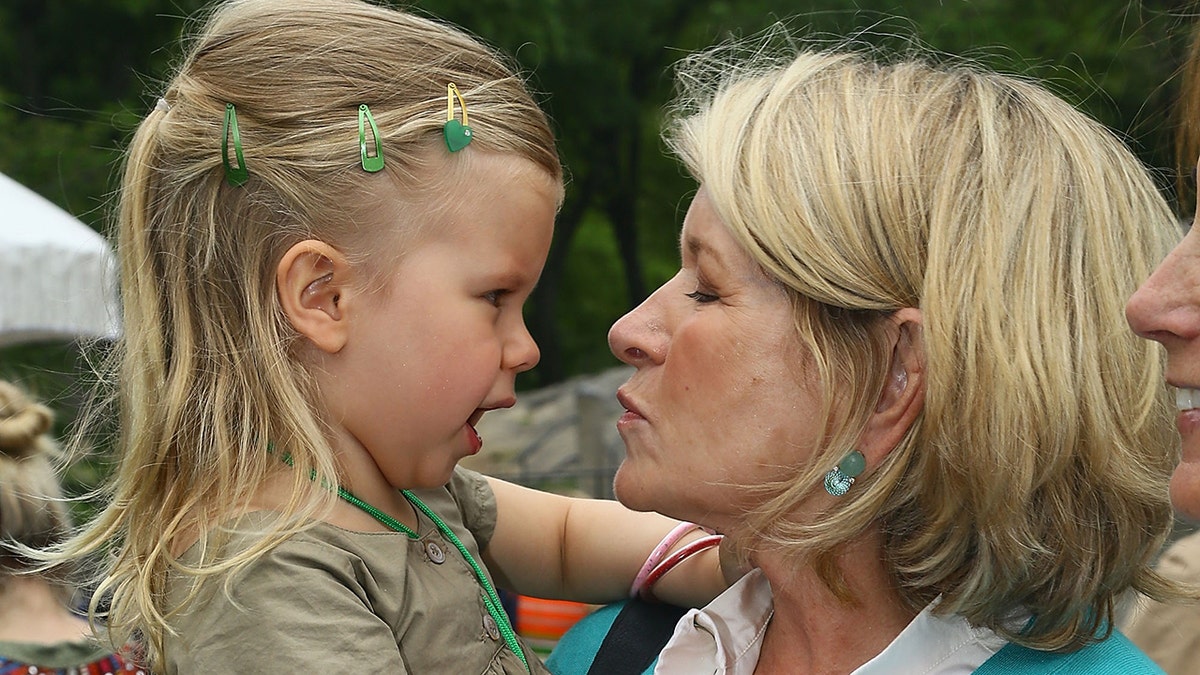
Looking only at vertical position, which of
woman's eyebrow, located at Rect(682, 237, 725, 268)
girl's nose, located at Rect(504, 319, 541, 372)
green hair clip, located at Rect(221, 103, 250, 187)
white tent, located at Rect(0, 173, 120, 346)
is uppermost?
green hair clip, located at Rect(221, 103, 250, 187)

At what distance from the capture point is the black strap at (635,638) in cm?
230

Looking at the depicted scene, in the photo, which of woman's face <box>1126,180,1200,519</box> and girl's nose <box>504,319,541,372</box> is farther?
girl's nose <box>504,319,541,372</box>

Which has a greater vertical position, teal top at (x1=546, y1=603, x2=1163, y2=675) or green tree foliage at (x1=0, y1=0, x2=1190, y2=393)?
teal top at (x1=546, y1=603, x2=1163, y2=675)

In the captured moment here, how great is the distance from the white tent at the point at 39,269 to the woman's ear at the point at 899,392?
4573 millimetres

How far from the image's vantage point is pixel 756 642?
7.59 feet

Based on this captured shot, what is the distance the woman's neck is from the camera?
2.16m

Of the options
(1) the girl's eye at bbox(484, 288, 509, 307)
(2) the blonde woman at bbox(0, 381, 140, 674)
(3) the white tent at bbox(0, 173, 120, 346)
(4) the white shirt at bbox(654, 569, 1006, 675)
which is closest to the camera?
(4) the white shirt at bbox(654, 569, 1006, 675)

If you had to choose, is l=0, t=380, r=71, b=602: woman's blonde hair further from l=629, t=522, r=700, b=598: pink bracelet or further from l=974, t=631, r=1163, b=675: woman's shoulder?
l=974, t=631, r=1163, b=675: woman's shoulder

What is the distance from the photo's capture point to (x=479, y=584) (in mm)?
2203

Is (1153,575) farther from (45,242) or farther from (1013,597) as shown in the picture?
(45,242)

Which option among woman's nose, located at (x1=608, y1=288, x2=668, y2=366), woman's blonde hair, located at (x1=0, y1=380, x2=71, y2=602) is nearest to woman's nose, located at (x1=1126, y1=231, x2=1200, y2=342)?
woman's nose, located at (x1=608, y1=288, x2=668, y2=366)

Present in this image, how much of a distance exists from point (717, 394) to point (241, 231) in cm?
78

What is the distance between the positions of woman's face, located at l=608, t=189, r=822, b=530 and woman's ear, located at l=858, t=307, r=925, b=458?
0.32 ft

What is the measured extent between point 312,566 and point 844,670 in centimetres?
89
